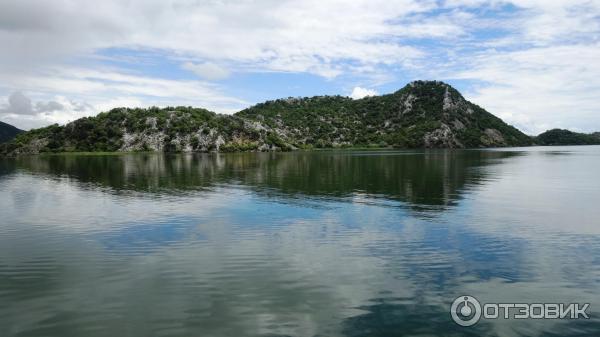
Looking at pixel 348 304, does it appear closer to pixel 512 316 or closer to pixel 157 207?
pixel 512 316

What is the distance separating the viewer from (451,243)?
107 ft

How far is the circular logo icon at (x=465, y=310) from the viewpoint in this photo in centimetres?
1925

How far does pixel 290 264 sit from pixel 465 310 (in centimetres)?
1088

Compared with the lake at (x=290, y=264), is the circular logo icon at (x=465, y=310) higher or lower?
lower

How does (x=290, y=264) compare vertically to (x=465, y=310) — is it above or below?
above

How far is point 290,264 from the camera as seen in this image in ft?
89.8

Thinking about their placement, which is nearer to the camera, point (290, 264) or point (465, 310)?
point (465, 310)

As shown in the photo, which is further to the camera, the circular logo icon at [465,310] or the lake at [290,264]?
the circular logo icon at [465,310]

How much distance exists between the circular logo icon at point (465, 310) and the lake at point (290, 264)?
15.6 inches

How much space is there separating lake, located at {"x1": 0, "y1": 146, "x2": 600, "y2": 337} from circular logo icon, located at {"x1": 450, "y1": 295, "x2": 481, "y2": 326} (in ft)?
1.30

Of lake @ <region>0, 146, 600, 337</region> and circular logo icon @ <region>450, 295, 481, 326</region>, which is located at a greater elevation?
lake @ <region>0, 146, 600, 337</region>

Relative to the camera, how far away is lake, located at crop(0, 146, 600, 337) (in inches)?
750

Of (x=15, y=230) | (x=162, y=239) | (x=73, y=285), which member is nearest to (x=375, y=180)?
(x=162, y=239)

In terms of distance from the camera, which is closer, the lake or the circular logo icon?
the lake
